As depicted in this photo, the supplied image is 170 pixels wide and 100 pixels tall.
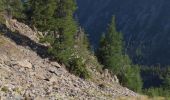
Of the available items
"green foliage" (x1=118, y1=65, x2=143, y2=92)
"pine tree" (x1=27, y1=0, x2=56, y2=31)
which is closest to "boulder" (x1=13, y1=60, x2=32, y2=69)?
"pine tree" (x1=27, y1=0, x2=56, y2=31)

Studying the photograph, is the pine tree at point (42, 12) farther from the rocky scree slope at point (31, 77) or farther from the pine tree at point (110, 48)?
the pine tree at point (110, 48)

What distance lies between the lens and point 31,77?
3356 cm

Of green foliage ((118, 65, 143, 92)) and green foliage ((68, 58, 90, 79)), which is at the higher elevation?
green foliage ((68, 58, 90, 79))

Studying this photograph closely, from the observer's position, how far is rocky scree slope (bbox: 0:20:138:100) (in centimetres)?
2757

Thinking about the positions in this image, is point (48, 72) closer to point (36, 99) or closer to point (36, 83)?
point (36, 83)

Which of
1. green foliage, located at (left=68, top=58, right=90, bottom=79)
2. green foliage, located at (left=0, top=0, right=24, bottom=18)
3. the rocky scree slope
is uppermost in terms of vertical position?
green foliage, located at (left=0, top=0, right=24, bottom=18)

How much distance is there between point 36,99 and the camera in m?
26.0

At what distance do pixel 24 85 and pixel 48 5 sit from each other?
26.4m

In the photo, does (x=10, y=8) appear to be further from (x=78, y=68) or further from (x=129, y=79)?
(x=129, y=79)

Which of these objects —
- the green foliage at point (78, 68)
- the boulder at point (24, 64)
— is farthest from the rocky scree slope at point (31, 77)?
the green foliage at point (78, 68)

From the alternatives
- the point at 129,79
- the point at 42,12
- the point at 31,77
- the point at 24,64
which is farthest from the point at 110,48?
the point at 31,77

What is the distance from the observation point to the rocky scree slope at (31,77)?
27572 mm

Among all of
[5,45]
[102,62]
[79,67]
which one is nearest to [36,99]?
[5,45]

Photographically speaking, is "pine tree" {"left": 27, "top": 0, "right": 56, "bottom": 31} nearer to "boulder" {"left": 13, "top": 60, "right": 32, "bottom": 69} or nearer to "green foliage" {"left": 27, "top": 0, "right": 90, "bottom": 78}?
"green foliage" {"left": 27, "top": 0, "right": 90, "bottom": 78}
